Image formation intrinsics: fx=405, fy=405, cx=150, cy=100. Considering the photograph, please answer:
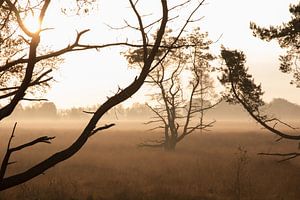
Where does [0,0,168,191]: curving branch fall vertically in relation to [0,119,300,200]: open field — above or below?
above

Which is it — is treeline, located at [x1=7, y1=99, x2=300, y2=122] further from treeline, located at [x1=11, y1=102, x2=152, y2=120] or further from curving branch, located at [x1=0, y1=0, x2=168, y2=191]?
curving branch, located at [x1=0, y1=0, x2=168, y2=191]

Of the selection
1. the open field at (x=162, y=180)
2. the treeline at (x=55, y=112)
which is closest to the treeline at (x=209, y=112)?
the treeline at (x=55, y=112)

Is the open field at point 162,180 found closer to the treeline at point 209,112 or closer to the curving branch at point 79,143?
the curving branch at point 79,143

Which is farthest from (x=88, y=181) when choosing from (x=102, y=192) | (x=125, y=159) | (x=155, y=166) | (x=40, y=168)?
(x=40, y=168)

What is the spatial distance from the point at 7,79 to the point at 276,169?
42.9 feet

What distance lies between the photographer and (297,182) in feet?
53.3

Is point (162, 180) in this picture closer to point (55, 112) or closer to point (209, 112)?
point (209, 112)

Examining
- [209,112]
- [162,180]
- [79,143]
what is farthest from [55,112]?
[79,143]

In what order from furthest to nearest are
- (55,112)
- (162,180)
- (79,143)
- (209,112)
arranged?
(55,112)
(209,112)
(162,180)
(79,143)

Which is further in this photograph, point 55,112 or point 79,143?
point 55,112

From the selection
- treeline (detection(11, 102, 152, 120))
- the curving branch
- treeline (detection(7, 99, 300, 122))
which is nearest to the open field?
the curving branch

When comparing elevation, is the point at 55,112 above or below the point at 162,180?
above

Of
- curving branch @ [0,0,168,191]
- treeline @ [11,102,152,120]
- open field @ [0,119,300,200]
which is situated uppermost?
treeline @ [11,102,152,120]

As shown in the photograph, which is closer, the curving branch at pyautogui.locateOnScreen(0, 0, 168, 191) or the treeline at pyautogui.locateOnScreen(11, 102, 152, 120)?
the curving branch at pyautogui.locateOnScreen(0, 0, 168, 191)
